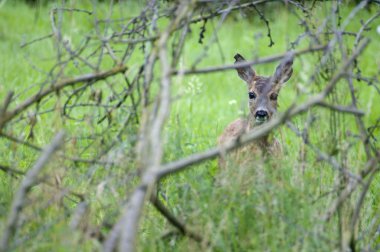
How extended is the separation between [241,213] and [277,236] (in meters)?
0.28

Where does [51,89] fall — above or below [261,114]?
above

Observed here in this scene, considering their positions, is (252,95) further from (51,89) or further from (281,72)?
(51,89)

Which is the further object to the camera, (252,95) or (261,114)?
(252,95)

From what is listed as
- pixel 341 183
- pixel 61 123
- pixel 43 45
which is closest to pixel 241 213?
pixel 341 183

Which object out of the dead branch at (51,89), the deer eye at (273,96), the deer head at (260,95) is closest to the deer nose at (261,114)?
the deer head at (260,95)

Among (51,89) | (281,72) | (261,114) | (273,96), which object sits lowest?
(261,114)

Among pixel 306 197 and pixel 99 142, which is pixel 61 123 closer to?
pixel 99 142

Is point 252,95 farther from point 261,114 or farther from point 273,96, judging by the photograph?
point 261,114

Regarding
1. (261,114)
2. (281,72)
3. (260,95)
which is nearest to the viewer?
(281,72)

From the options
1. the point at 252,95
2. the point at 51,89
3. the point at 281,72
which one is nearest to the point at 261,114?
the point at 252,95

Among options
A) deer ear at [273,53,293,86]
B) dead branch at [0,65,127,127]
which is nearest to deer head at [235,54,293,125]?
deer ear at [273,53,293,86]

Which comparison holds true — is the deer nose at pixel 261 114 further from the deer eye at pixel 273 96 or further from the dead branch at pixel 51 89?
the dead branch at pixel 51 89

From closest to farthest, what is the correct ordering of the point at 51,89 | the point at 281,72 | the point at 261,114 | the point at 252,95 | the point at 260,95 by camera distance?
1. the point at 51,89
2. the point at 281,72
3. the point at 261,114
4. the point at 260,95
5. the point at 252,95

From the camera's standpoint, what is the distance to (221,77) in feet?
36.8
